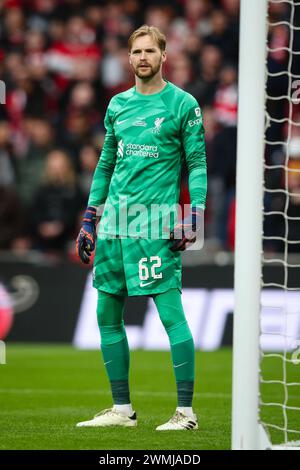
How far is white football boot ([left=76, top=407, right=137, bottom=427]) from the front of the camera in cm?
669

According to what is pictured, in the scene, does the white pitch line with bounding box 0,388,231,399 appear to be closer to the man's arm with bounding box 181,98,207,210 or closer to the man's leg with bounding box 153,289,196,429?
the man's leg with bounding box 153,289,196,429

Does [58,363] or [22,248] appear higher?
[22,248]

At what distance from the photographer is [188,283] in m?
12.4

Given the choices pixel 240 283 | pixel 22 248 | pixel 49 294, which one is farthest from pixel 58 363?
pixel 240 283

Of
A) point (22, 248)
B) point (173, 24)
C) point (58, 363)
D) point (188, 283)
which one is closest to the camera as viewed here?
point (58, 363)

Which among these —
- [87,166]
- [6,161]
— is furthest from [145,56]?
[6,161]

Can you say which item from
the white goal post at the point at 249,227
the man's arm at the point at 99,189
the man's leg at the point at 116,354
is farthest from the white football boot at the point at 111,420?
the white goal post at the point at 249,227

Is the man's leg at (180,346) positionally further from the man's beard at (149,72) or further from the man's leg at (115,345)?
the man's beard at (149,72)

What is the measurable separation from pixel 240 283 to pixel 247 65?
→ 1080 millimetres

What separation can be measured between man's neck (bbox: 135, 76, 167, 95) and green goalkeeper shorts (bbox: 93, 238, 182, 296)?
92cm

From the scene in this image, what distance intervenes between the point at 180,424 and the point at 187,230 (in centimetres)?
117

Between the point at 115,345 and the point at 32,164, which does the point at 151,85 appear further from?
the point at 32,164

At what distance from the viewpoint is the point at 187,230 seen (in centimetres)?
643

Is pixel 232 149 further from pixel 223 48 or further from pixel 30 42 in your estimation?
pixel 30 42
